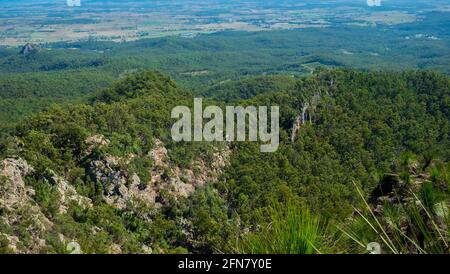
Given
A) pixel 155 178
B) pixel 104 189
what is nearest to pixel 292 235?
pixel 104 189

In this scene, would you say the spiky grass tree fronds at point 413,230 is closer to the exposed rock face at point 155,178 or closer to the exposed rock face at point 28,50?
the exposed rock face at point 155,178

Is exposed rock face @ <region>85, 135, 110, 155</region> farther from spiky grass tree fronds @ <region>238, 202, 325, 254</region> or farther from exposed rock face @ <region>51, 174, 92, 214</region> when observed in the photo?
spiky grass tree fronds @ <region>238, 202, 325, 254</region>

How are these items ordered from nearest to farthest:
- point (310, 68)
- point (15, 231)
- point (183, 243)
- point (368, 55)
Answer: point (15, 231) < point (183, 243) < point (310, 68) < point (368, 55)

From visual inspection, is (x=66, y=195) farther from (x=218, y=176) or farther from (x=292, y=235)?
(x=292, y=235)

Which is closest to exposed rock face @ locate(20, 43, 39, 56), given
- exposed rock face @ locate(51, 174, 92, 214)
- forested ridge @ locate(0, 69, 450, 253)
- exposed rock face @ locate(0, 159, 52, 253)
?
forested ridge @ locate(0, 69, 450, 253)
